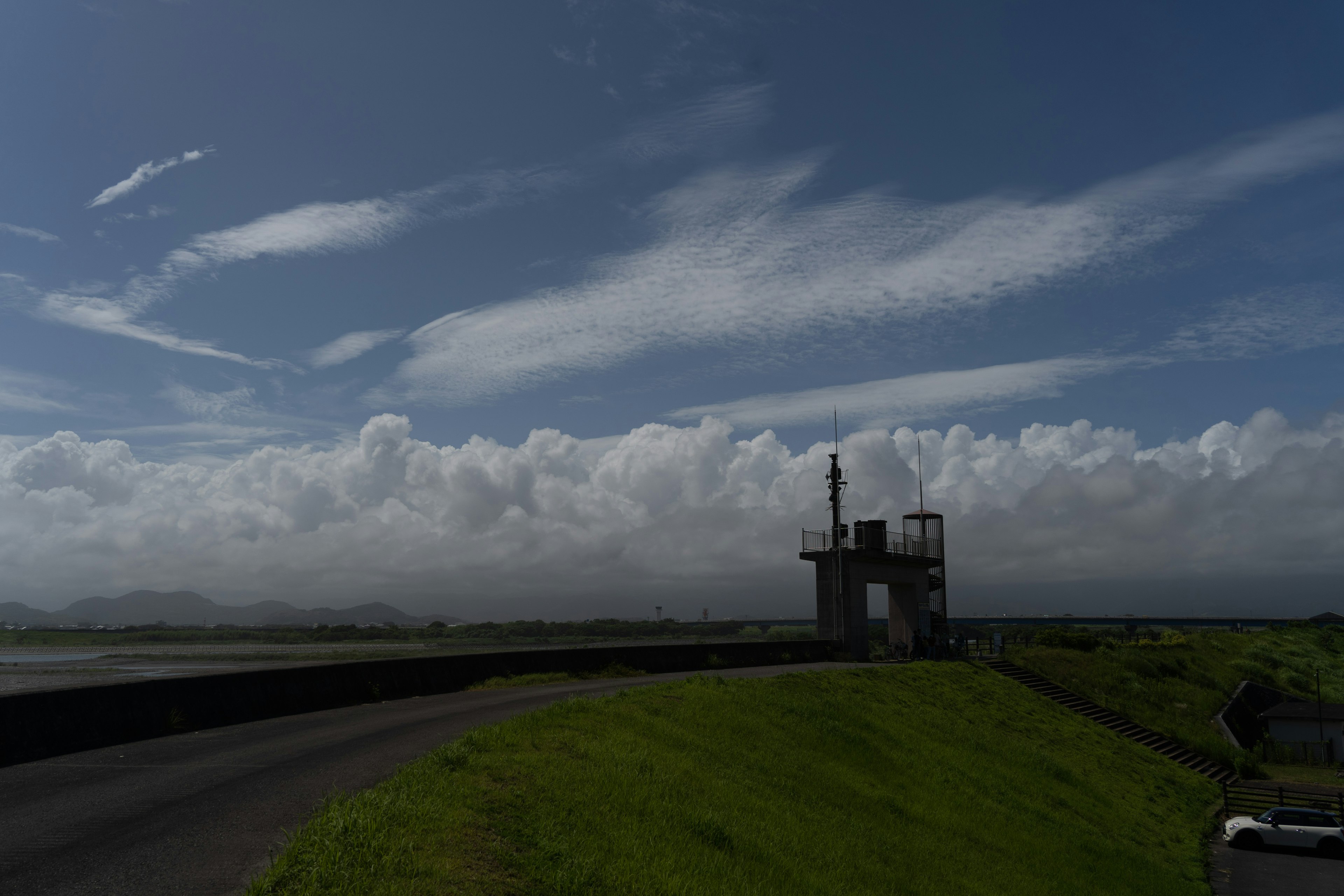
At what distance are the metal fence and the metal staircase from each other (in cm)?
260

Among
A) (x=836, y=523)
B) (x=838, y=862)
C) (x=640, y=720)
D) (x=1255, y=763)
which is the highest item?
(x=836, y=523)

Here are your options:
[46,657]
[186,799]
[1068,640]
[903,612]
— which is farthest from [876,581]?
[46,657]

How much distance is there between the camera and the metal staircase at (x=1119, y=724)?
41.2 m

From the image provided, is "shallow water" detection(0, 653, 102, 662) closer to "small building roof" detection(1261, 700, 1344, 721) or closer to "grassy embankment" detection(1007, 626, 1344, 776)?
"grassy embankment" detection(1007, 626, 1344, 776)

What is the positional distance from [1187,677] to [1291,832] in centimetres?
2437

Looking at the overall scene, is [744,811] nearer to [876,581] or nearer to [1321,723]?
[876,581]

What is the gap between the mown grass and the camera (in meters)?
8.42

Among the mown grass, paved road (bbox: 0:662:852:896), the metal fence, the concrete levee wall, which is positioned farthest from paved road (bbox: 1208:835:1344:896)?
paved road (bbox: 0:662:852:896)

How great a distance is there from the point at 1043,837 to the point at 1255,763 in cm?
3355

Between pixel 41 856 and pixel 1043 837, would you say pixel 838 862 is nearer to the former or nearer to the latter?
pixel 41 856

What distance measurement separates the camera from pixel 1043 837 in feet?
69.3

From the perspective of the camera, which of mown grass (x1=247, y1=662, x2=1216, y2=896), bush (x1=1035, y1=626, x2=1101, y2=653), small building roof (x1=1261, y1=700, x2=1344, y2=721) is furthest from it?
bush (x1=1035, y1=626, x2=1101, y2=653)

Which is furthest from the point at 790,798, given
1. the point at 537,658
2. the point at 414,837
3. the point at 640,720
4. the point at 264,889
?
the point at 537,658

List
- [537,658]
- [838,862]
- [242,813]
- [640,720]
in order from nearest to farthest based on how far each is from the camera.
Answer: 1. [242,813]
2. [838,862]
3. [640,720]
4. [537,658]
